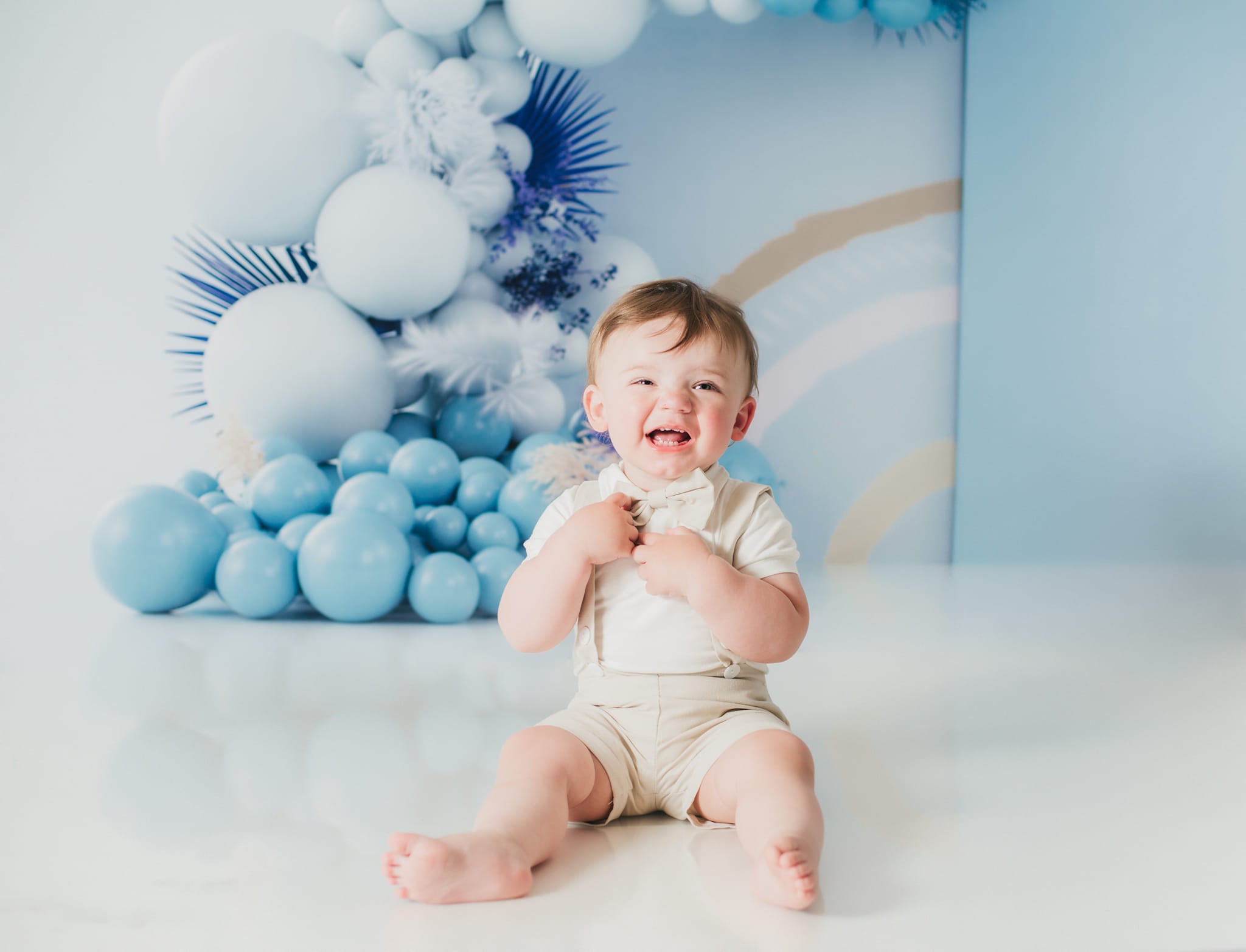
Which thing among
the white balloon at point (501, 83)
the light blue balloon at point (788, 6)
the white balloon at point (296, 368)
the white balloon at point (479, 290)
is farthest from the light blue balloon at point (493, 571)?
the light blue balloon at point (788, 6)

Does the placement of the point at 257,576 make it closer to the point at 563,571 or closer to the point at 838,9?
the point at 563,571

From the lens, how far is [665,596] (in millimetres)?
930

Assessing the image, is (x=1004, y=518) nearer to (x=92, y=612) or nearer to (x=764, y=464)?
(x=764, y=464)

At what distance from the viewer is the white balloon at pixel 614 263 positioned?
2553 mm

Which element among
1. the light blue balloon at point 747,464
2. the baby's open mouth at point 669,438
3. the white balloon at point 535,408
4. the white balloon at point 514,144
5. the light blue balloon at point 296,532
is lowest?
the light blue balloon at point 296,532

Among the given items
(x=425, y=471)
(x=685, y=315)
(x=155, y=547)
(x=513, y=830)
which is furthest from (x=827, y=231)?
(x=513, y=830)

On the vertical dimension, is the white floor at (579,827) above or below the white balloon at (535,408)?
below

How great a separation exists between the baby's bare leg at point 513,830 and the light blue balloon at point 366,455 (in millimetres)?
1326

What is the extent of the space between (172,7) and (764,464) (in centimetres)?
223

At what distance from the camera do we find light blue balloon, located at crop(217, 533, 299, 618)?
1.83 meters

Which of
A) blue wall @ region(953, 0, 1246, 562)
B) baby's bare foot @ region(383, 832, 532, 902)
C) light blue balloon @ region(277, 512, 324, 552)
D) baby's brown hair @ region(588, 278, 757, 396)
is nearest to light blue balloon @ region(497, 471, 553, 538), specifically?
light blue balloon @ region(277, 512, 324, 552)

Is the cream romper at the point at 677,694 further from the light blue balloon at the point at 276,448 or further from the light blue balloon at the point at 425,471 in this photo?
the light blue balloon at the point at 276,448

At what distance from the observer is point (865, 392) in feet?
10.2

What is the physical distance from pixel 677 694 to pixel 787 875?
0.85 feet
